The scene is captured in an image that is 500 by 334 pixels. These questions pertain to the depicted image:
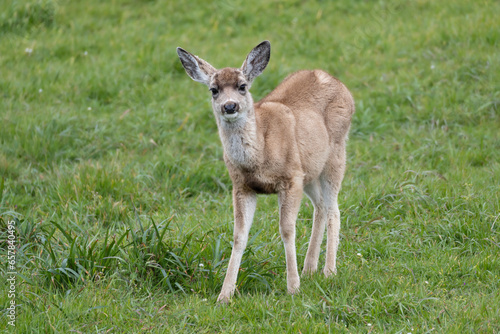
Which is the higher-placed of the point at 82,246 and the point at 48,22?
the point at 48,22

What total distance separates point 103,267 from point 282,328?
1.57 meters

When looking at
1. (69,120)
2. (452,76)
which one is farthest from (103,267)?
(452,76)

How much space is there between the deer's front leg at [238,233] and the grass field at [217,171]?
120 mm

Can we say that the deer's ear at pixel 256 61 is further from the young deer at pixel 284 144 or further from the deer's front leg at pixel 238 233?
the deer's front leg at pixel 238 233

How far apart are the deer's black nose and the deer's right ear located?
0.58 metres

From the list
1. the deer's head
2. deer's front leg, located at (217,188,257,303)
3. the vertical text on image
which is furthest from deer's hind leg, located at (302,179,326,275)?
the vertical text on image

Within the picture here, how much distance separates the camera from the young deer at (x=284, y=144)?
542 cm

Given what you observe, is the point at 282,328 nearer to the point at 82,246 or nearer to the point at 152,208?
the point at 82,246

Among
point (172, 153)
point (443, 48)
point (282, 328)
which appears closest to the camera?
point (282, 328)

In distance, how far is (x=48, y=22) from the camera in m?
11.6

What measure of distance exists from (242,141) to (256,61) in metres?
0.88

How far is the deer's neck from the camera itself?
17.7ft

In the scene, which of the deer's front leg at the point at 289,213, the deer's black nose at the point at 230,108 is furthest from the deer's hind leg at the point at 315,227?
the deer's black nose at the point at 230,108

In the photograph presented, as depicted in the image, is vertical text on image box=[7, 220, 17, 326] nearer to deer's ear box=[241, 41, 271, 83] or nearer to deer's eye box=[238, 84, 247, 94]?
deer's eye box=[238, 84, 247, 94]
